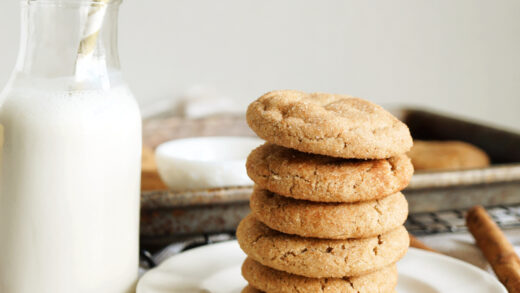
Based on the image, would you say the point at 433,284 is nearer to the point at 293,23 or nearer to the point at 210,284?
the point at 210,284

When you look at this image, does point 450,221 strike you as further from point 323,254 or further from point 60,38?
point 60,38

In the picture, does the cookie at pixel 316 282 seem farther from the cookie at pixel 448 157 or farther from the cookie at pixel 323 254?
the cookie at pixel 448 157

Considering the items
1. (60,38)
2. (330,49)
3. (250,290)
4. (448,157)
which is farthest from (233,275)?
(330,49)

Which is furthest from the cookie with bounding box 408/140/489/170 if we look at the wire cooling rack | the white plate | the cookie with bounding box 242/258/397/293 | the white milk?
the white milk

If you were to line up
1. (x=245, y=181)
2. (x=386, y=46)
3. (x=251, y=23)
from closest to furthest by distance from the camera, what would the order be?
(x=245, y=181)
(x=251, y=23)
(x=386, y=46)

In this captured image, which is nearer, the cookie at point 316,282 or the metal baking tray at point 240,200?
the cookie at point 316,282

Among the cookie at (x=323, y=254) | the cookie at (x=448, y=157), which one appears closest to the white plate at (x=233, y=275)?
the cookie at (x=323, y=254)

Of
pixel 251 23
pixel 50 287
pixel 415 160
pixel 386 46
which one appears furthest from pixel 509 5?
pixel 50 287

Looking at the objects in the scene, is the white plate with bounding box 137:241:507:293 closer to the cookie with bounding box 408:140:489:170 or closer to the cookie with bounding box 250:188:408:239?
the cookie with bounding box 250:188:408:239
